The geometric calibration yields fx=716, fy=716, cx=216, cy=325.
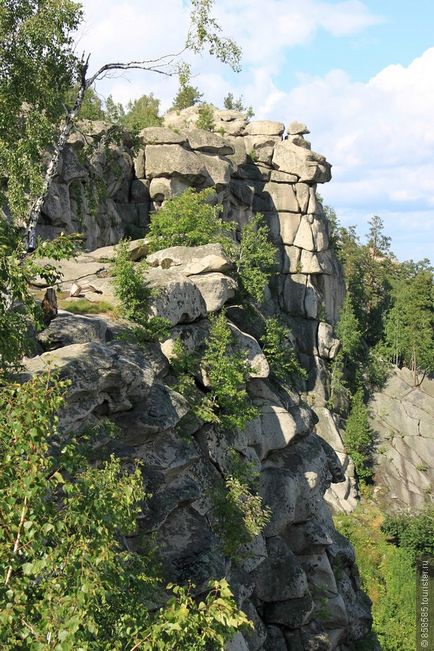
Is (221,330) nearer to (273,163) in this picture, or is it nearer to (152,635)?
(152,635)

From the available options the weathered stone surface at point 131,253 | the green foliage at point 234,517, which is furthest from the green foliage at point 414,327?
the green foliage at point 234,517

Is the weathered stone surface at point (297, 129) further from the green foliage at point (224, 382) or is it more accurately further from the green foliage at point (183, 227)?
the green foliage at point (224, 382)

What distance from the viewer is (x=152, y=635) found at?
7.52 meters

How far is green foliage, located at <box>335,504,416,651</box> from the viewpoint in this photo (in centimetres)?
4172

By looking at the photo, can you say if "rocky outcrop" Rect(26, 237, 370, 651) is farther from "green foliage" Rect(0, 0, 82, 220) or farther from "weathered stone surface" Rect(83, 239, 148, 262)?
"green foliage" Rect(0, 0, 82, 220)

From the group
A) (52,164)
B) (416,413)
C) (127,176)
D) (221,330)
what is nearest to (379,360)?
(416,413)

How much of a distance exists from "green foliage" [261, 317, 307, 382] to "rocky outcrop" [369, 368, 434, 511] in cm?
3116

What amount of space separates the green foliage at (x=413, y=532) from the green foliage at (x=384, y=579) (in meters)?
0.54

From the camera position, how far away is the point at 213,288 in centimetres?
2422

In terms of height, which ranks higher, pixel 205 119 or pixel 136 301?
pixel 205 119

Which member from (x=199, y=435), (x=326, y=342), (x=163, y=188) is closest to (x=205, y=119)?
(x=163, y=188)

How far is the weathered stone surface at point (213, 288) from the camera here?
2406cm

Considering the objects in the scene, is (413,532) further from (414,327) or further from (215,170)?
(215,170)

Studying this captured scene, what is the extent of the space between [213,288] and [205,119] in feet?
108
